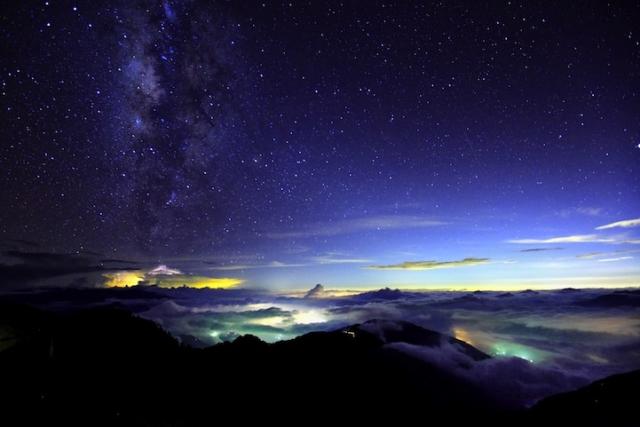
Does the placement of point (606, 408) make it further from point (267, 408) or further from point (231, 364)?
point (231, 364)

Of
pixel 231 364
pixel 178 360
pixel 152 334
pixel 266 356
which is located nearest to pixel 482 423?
pixel 266 356

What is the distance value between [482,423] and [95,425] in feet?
664

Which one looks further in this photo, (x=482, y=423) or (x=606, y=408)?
(x=482, y=423)

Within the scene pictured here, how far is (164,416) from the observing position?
71.7 m

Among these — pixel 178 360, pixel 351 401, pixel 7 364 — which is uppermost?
pixel 7 364

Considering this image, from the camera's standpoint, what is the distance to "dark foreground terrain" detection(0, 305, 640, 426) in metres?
54.5

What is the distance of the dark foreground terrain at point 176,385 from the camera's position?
179 feet

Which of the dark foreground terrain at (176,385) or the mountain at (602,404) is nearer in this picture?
the dark foreground terrain at (176,385)

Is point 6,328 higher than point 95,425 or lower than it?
higher

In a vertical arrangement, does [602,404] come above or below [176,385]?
below

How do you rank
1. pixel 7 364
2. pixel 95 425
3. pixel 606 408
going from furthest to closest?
pixel 606 408 < pixel 7 364 < pixel 95 425

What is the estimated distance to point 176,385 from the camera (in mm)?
106500

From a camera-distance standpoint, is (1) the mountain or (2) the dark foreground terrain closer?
(2) the dark foreground terrain

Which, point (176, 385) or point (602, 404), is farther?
point (602, 404)
